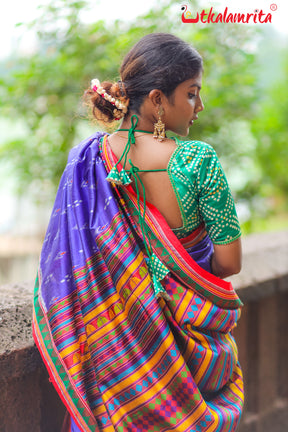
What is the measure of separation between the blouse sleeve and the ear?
186 mm

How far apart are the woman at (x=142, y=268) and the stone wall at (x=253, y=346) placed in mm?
233

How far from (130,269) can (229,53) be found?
129 inches

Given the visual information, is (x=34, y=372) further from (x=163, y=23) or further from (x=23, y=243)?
(x=23, y=243)

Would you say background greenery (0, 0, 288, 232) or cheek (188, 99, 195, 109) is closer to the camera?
cheek (188, 99, 195, 109)

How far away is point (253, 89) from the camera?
181 inches

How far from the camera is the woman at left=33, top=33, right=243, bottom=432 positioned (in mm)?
1350

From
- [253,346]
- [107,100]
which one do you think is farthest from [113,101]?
[253,346]

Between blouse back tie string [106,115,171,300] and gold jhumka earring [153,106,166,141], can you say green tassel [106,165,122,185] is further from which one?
gold jhumka earring [153,106,166,141]

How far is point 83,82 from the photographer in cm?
388

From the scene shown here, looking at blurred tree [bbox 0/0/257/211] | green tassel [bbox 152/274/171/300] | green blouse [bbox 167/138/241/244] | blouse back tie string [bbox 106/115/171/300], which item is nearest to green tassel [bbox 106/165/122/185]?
blouse back tie string [bbox 106/115/171/300]

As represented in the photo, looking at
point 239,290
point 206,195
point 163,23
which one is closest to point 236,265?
point 206,195

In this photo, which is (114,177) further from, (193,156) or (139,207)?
(193,156)

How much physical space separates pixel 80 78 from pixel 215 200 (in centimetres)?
279

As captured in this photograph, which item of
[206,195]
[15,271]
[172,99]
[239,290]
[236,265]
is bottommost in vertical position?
[15,271]
